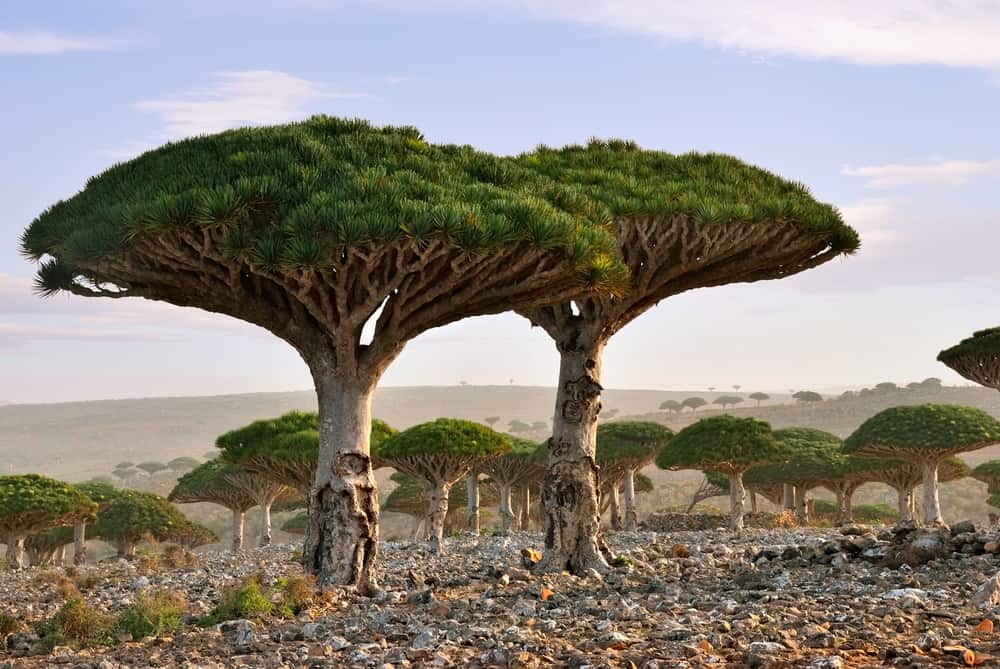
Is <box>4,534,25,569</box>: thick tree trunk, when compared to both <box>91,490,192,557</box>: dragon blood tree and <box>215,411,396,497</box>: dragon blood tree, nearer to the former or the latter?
<box>91,490,192,557</box>: dragon blood tree

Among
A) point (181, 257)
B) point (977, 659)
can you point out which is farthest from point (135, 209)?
point (977, 659)

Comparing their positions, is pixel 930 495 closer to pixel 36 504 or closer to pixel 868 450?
pixel 868 450

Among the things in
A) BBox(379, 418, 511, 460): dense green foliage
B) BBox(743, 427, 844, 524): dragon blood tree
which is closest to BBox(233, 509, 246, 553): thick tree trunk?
BBox(379, 418, 511, 460): dense green foliage

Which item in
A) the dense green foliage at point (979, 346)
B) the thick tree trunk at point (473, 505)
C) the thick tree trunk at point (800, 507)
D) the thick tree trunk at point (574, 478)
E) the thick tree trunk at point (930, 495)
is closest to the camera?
the thick tree trunk at point (574, 478)

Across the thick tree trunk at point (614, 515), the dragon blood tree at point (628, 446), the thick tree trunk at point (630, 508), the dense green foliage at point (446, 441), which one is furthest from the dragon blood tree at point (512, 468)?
the dense green foliage at point (446, 441)

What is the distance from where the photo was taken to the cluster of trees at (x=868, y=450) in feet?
107

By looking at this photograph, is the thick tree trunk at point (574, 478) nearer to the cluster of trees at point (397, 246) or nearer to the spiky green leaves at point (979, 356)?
the cluster of trees at point (397, 246)

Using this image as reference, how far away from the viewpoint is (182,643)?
11.1m

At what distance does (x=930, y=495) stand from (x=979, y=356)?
11226mm

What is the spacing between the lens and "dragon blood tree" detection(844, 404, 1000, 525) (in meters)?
32.3

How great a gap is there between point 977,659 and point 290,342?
1009 centimetres

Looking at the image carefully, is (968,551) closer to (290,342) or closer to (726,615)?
(726,615)

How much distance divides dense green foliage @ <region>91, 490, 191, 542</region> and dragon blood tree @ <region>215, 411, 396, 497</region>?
642 inches

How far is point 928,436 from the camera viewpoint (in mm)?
32469
